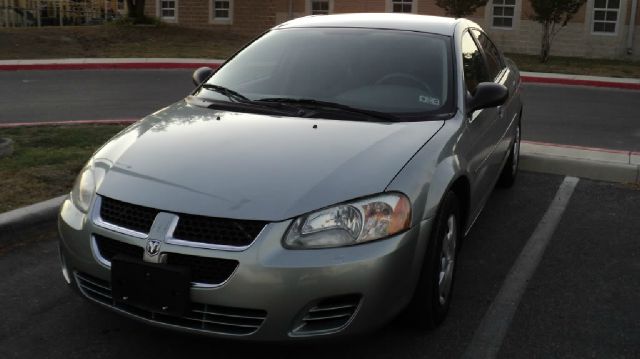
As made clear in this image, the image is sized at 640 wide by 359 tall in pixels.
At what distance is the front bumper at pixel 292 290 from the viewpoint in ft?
9.88

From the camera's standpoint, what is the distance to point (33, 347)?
3547mm

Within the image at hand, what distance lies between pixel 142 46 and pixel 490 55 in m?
16.3

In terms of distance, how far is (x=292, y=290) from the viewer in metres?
3.01

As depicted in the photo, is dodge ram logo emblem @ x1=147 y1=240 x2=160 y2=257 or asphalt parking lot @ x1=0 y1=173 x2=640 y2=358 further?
asphalt parking lot @ x1=0 y1=173 x2=640 y2=358

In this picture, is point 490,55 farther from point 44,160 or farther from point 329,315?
point 44,160

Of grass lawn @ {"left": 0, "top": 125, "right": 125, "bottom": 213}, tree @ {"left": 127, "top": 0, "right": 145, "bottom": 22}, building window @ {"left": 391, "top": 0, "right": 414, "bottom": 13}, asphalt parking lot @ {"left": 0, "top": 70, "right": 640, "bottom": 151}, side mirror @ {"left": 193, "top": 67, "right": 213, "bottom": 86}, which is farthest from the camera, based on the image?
building window @ {"left": 391, "top": 0, "right": 414, "bottom": 13}

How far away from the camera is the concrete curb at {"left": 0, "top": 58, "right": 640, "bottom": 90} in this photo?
1600 cm

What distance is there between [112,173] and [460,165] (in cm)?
183

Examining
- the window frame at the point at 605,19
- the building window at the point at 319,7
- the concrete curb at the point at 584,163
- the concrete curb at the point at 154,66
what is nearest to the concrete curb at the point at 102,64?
the concrete curb at the point at 154,66

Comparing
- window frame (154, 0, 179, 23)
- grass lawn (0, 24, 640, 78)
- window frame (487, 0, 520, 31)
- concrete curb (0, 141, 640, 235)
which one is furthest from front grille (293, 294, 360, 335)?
window frame (154, 0, 179, 23)

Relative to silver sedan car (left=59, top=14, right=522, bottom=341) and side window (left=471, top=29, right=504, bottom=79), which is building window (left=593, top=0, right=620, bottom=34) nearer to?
side window (left=471, top=29, right=504, bottom=79)

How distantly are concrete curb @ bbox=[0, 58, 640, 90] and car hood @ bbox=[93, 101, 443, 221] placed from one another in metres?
13.2

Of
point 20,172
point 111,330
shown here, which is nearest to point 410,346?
point 111,330

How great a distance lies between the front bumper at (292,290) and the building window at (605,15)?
23.3 meters
